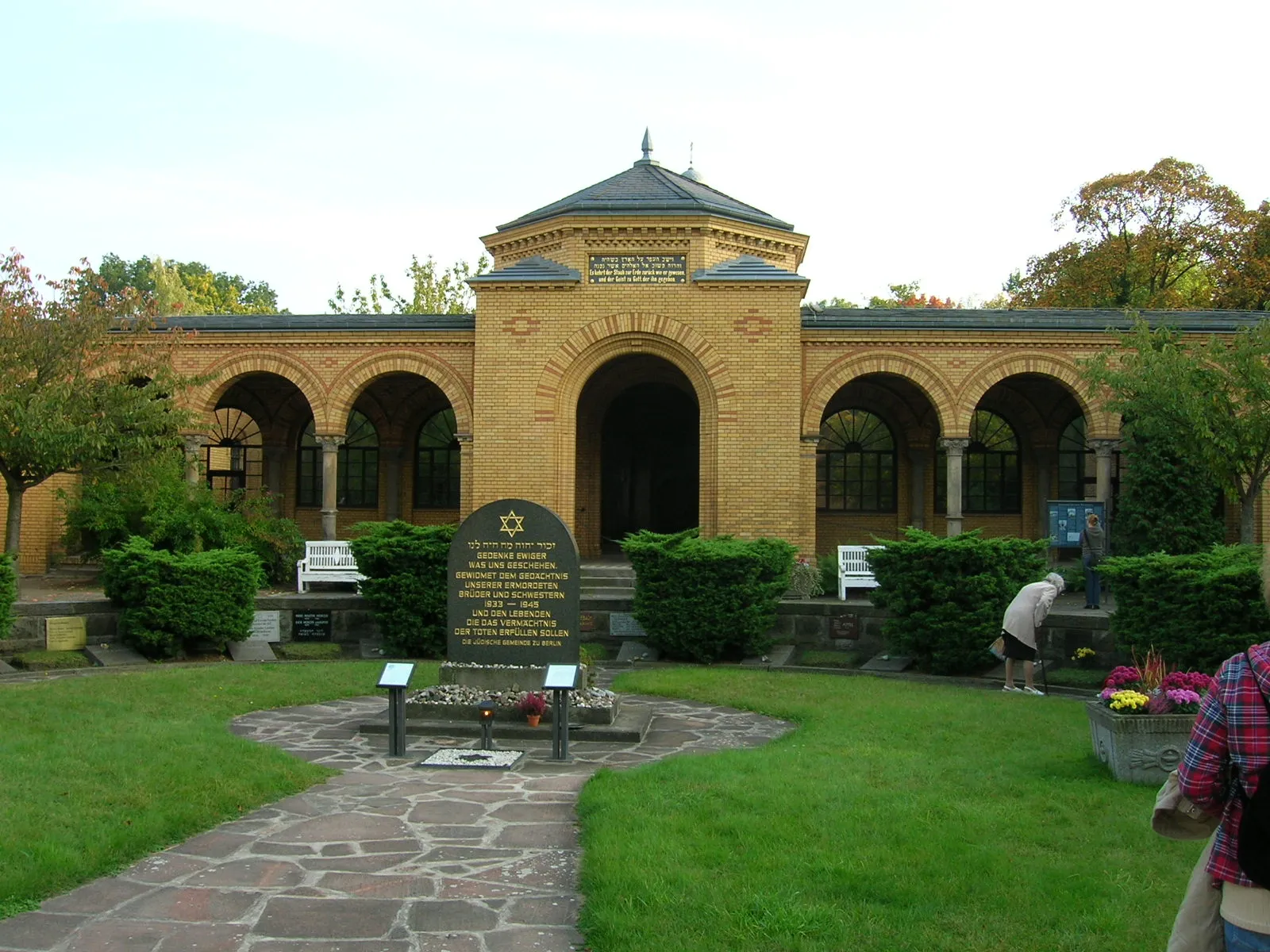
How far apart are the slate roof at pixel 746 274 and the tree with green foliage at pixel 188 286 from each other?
2034 centimetres

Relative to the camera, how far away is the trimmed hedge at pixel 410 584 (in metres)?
15.1

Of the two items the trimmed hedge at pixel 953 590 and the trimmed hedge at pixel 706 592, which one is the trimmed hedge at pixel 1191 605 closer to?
the trimmed hedge at pixel 953 590

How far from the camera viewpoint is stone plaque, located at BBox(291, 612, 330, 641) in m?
16.6

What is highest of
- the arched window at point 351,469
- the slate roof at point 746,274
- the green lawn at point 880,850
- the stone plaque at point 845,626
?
the slate roof at point 746,274

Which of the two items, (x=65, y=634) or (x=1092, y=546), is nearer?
(x=65, y=634)

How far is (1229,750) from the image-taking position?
10.3 feet

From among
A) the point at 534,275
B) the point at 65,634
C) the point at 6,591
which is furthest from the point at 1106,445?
the point at 6,591

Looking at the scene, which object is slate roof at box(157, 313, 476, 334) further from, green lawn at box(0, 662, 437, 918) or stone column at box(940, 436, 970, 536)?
green lawn at box(0, 662, 437, 918)

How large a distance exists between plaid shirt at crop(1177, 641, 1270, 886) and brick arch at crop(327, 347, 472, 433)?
17882mm

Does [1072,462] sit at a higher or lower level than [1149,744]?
higher

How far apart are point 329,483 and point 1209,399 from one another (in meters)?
14.3

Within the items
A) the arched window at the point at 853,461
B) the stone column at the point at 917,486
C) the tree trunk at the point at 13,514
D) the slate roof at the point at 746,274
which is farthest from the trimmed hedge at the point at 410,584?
the stone column at the point at 917,486

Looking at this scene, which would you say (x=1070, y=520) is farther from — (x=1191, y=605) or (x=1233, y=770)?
(x=1233, y=770)

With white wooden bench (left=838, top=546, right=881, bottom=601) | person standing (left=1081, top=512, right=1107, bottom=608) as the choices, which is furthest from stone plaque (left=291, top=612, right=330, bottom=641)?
person standing (left=1081, top=512, right=1107, bottom=608)
